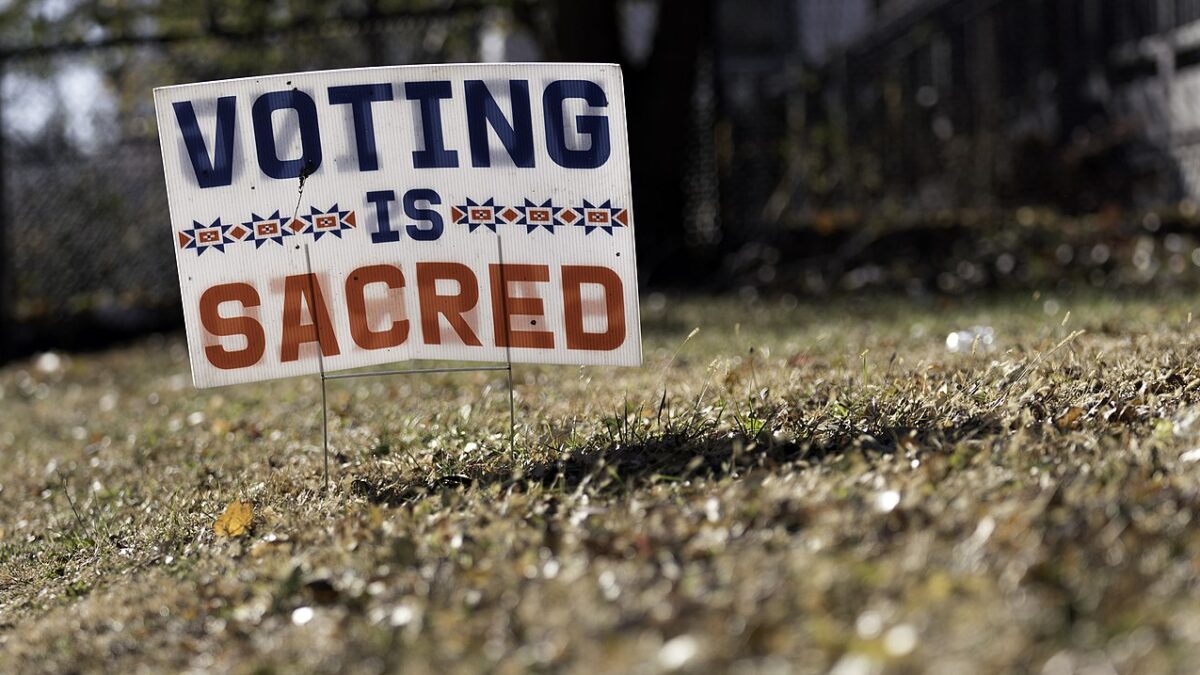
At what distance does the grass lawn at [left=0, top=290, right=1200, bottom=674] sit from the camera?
2596 mm

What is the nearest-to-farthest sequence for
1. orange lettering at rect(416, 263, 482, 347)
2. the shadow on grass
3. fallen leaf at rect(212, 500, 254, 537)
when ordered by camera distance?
the shadow on grass < fallen leaf at rect(212, 500, 254, 537) < orange lettering at rect(416, 263, 482, 347)

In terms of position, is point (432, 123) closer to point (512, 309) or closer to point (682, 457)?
point (512, 309)

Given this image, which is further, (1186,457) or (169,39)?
(169,39)

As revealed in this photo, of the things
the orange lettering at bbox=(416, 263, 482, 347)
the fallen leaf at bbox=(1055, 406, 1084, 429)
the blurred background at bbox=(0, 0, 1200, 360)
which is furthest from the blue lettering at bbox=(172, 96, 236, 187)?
the blurred background at bbox=(0, 0, 1200, 360)

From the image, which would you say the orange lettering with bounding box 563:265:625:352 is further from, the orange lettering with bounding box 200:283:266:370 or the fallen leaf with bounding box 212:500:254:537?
the fallen leaf with bounding box 212:500:254:537

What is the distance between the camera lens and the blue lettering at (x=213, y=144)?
14.3 feet

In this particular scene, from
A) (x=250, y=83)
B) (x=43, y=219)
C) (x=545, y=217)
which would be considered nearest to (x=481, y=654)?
(x=545, y=217)

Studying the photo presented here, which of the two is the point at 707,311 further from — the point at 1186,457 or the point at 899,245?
the point at 1186,457

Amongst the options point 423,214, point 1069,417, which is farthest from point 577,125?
point 1069,417

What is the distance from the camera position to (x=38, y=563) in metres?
4.54

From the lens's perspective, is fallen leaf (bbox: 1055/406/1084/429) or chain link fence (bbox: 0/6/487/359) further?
chain link fence (bbox: 0/6/487/359)

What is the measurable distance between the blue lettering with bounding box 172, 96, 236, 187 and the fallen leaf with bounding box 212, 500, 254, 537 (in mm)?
1074

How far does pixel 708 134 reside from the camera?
12398mm

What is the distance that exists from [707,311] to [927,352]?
4.09 m
